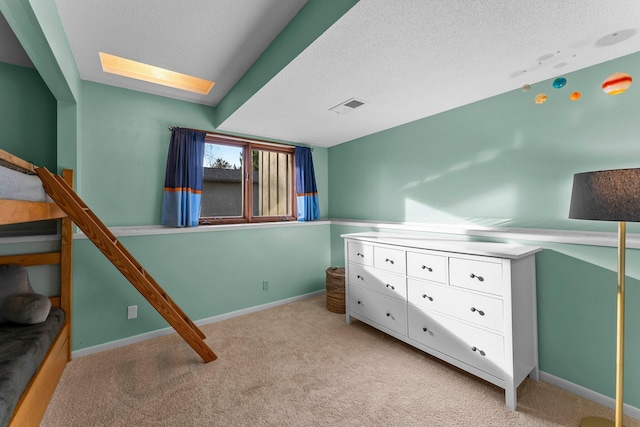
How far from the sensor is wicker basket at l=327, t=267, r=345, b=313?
312cm

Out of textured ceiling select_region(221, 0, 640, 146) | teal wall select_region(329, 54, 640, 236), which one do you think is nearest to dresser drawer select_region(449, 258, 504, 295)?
teal wall select_region(329, 54, 640, 236)

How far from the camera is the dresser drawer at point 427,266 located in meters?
2.01

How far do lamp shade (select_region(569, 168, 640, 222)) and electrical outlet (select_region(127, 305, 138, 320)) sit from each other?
3.32 m

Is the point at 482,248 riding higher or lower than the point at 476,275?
higher

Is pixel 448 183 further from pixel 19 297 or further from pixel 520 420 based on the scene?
pixel 19 297

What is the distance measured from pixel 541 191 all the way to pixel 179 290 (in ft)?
10.9

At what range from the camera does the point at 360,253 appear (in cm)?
268

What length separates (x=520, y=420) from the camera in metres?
1.56

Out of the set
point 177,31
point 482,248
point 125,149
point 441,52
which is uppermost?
point 177,31

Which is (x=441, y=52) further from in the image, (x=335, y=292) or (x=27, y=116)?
(x=27, y=116)

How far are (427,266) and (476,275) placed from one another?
0.36 metres

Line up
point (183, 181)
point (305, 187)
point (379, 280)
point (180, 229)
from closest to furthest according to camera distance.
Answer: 1. point (379, 280)
2. point (180, 229)
3. point (183, 181)
4. point (305, 187)

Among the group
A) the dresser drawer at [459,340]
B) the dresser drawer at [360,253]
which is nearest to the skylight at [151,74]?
the dresser drawer at [360,253]

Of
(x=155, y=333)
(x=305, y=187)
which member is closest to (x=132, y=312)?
(x=155, y=333)
